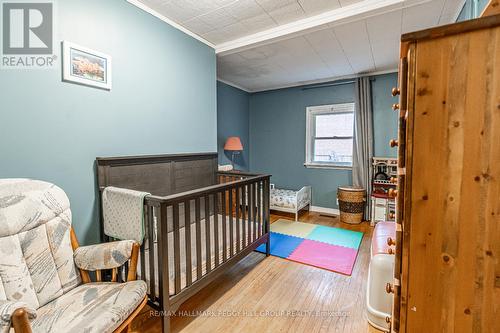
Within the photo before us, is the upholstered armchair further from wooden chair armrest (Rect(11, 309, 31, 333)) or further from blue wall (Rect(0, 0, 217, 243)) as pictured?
blue wall (Rect(0, 0, 217, 243))

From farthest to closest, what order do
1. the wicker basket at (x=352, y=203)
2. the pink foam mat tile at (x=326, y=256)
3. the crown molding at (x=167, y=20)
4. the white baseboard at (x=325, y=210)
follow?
the white baseboard at (x=325, y=210) → the wicker basket at (x=352, y=203) → the pink foam mat tile at (x=326, y=256) → the crown molding at (x=167, y=20)

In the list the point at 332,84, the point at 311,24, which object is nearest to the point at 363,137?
the point at 332,84

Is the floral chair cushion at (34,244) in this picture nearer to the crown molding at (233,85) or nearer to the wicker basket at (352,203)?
the crown molding at (233,85)

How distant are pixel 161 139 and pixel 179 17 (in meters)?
1.19

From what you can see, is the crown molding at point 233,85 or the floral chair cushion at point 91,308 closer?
the floral chair cushion at point 91,308

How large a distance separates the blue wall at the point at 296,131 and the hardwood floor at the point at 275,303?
203cm

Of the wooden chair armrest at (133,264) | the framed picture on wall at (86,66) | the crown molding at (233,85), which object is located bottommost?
the wooden chair armrest at (133,264)

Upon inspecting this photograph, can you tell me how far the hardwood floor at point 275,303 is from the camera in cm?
158

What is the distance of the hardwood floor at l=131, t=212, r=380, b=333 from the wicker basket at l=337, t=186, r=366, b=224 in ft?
4.40

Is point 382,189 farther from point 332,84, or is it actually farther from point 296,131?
point 332,84

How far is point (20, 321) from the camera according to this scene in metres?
0.85

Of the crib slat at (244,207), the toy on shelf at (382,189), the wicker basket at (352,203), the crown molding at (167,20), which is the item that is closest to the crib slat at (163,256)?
the crib slat at (244,207)

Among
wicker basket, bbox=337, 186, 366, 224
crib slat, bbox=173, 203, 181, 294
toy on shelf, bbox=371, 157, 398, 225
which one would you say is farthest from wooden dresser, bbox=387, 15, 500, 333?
wicker basket, bbox=337, 186, 366, 224

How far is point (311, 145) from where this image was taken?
441 centimetres
